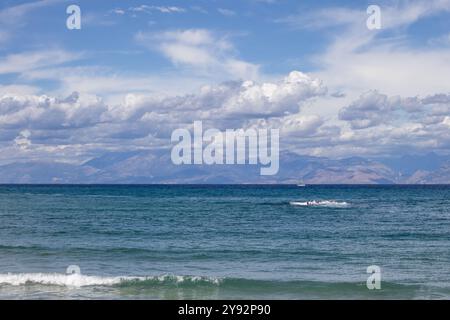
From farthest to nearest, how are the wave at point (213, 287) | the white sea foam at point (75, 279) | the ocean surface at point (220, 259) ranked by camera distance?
the white sea foam at point (75, 279) < the ocean surface at point (220, 259) < the wave at point (213, 287)

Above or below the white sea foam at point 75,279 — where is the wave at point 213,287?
below

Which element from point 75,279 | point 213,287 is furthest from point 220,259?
point 75,279

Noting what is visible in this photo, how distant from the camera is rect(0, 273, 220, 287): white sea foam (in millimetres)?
25719

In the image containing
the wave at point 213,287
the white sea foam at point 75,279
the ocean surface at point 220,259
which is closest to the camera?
the wave at point 213,287

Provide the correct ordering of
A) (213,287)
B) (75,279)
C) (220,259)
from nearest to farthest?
1. (213,287)
2. (75,279)
3. (220,259)

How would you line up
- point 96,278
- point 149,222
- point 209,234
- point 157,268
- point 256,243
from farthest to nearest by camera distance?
point 149,222 < point 209,234 < point 256,243 < point 157,268 < point 96,278

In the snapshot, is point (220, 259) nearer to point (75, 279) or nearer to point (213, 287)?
point (213, 287)

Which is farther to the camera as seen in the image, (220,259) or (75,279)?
(220,259)

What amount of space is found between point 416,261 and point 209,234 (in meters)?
19.7

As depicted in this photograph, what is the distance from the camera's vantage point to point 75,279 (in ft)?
85.7

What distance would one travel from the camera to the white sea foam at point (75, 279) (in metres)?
25.7
